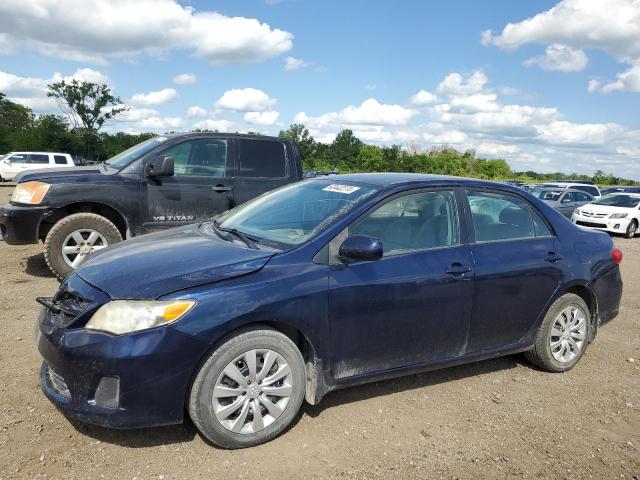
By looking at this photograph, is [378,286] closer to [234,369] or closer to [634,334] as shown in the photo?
[234,369]

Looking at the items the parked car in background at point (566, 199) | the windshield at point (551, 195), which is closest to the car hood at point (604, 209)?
the parked car in background at point (566, 199)

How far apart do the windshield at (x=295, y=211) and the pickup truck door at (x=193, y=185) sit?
262 cm

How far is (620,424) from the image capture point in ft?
Answer: 12.2

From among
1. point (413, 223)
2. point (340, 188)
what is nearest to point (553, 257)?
point (413, 223)

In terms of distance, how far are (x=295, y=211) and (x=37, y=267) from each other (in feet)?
16.9

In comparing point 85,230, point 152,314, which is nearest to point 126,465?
point 152,314

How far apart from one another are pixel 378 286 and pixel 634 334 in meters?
3.79

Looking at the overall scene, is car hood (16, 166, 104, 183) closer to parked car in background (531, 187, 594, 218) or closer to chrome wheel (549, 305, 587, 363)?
chrome wheel (549, 305, 587, 363)

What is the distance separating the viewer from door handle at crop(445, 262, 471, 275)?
3.78m

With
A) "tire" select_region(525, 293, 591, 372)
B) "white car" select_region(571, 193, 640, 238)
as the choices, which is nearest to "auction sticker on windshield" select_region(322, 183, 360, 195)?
"tire" select_region(525, 293, 591, 372)

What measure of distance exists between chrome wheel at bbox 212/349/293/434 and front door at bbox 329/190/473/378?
0.40 m

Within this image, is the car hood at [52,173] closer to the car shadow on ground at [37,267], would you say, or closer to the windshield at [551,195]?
the car shadow on ground at [37,267]

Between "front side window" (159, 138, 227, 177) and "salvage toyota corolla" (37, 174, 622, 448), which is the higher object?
"front side window" (159, 138, 227, 177)

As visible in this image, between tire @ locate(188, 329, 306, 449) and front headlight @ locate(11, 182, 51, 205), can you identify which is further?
front headlight @ locate(11, 182, 51, 205)
